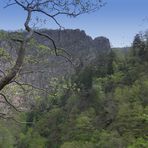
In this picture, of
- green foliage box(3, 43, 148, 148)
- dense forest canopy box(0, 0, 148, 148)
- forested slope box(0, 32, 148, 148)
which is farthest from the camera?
forested slope box(0, 32, 148, 148)

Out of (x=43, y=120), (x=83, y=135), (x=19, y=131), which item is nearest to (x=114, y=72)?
(x=43, y=120)

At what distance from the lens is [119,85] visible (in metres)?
54.4

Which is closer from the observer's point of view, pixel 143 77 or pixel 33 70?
pixel 33 70

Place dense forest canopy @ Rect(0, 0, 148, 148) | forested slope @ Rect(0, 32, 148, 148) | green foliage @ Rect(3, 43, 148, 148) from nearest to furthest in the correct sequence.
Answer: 1. dense forest canopy @ Rect(0, 0, 148, 148)
2. green foliage @ Rect(3, 43, 148, 148)
3. forested slope @ Rect(0, 32, 148, 148)

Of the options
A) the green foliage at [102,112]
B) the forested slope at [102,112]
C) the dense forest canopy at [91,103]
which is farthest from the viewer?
the forested slope at [102,112]

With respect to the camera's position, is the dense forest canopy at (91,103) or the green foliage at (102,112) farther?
the green foliage at (102,112)

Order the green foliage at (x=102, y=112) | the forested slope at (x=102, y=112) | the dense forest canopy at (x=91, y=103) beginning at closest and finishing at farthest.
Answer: the dense forest canopy at (x=91, y=103) < the green foliage at (x=102, y=112) < the forested slope at (x=102, y=112)

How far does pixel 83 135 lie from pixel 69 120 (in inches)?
333

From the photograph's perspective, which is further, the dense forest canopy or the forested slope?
the forested slope

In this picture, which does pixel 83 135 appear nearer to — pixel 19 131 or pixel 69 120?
pixel 69 120

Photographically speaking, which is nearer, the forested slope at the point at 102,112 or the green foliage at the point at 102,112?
the green foliage at the point at 102,112

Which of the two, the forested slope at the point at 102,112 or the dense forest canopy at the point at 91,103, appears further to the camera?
the forested slope at the point at 102,112

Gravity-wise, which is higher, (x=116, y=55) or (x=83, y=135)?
(x=116, y=55)

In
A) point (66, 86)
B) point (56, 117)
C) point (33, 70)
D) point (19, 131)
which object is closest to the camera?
point (33, 70)
